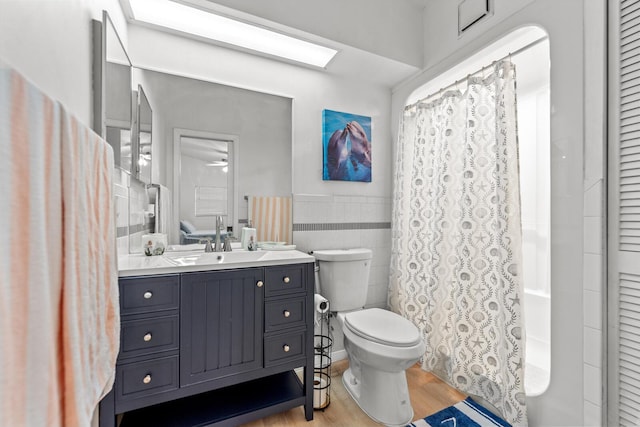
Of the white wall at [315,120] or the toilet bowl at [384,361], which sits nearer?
the toilet bowl at [384,361]

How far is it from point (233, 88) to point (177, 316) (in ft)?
4.83

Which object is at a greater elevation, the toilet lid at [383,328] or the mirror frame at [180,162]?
the mirror frame at [180,162]

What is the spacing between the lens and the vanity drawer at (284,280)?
148 centimetres

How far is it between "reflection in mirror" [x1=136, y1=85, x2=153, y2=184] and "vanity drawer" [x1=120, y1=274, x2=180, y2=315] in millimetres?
645

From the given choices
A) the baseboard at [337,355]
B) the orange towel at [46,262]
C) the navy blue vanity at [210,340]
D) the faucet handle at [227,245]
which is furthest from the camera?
the baseboard at [337,355]

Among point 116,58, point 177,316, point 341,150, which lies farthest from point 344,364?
point 116,58

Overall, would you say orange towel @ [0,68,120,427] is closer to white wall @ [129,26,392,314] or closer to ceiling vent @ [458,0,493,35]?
white wall @ [129,26,392,314]

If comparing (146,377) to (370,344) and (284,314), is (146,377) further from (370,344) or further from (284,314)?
(370,344)

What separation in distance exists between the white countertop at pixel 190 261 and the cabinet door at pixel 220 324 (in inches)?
1.6

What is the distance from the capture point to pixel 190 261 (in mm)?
1463

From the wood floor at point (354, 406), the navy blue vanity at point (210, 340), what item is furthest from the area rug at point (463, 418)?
the navy blue vanity at point (210, 340)

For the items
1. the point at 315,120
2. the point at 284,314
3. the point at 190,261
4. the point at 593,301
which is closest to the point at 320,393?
the point at 284,314

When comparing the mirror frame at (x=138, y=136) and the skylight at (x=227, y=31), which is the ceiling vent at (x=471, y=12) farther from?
the mirror frame at (x=138, y=136)

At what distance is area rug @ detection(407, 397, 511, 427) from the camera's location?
1509mm
